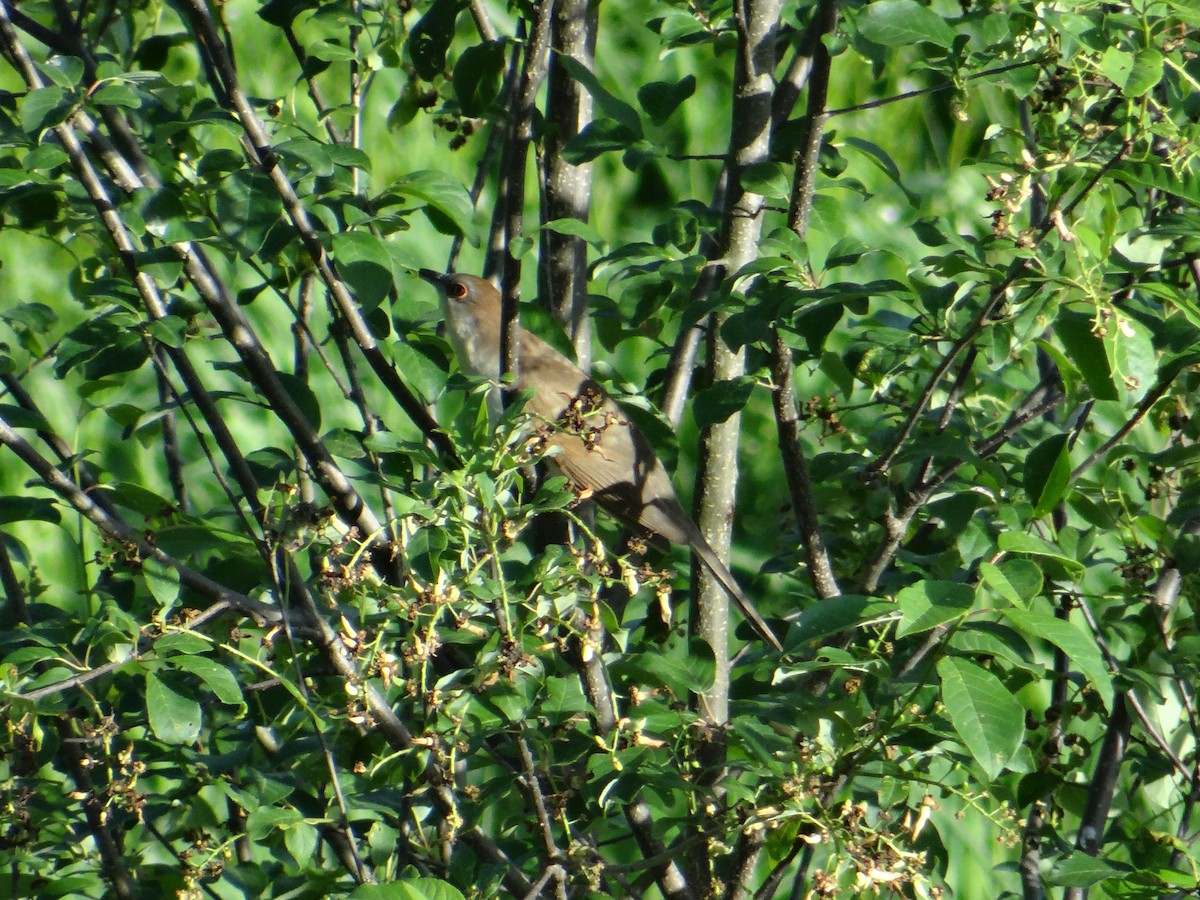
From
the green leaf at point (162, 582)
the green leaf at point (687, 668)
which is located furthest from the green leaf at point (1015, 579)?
the green leaf at point (162, 582)

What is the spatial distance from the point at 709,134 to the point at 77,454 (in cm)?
321

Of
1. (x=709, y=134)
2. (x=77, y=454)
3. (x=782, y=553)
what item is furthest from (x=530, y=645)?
(x=709, y=134)

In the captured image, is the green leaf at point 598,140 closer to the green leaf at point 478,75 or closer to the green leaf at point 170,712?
the green leaf at point 478,75

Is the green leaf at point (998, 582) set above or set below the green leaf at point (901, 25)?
below

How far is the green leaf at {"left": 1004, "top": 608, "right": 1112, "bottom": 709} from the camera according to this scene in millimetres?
1251

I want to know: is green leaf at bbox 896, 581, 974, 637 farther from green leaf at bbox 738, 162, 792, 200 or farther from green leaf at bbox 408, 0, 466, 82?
green leaf at bbox 408, 0, 466, 82

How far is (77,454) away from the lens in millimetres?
2035

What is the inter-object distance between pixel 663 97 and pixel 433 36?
451 millimetres

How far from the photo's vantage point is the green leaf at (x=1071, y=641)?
125cm

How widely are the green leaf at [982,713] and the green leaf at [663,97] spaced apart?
1295mm

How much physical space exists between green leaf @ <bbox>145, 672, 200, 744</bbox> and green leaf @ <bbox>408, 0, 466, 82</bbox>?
114cm

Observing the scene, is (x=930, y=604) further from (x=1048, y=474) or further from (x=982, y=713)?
(x=1048, y=474)

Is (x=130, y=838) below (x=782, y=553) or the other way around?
below

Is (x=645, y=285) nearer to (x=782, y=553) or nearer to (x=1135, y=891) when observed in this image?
(x=782, y=553)
